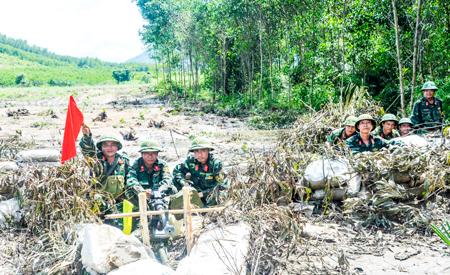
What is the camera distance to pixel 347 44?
46.2 feet

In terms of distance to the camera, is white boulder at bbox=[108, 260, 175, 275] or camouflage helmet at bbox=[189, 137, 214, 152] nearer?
white boulder at bbox=[108, 260, 175, 275]

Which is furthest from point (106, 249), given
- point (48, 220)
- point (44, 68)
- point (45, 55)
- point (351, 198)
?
point (45, 55)

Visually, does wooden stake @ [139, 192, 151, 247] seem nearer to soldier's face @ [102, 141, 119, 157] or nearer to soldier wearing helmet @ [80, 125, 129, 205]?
soldier wearing helmet @ [80, 125, 129, 205]

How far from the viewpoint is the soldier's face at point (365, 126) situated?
527 cm

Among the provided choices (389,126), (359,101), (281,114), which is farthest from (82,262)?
(281,114)

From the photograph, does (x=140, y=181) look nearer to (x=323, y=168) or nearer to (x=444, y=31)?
(x=323, y=168)

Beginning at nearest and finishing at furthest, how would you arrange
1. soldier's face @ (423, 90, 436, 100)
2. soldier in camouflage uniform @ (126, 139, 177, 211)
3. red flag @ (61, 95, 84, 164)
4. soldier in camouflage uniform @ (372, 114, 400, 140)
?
1. red flag @ (61, 95, 84, 164)
2. soldier in camouflage uniform @ (126, 139, 177, 211)
3. soldier in camouflage uniform @ (372, 114, 400, 140)
4. soldier's face @ (423, 90, 436, 100)

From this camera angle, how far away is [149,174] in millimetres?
5098

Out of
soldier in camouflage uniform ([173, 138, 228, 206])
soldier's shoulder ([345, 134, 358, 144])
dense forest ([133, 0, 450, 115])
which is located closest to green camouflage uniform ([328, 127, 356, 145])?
soldier's shoulder ([345, 134, 358, 144])

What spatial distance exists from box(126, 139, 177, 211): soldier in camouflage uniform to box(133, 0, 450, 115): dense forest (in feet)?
10.4

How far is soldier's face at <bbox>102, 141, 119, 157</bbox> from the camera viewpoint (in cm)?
496

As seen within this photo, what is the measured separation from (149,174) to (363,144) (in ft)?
10.2

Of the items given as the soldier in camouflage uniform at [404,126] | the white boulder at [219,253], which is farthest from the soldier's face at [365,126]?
the white boulder at [219,253]

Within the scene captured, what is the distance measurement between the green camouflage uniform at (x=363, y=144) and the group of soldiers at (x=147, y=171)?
1.95 meters
